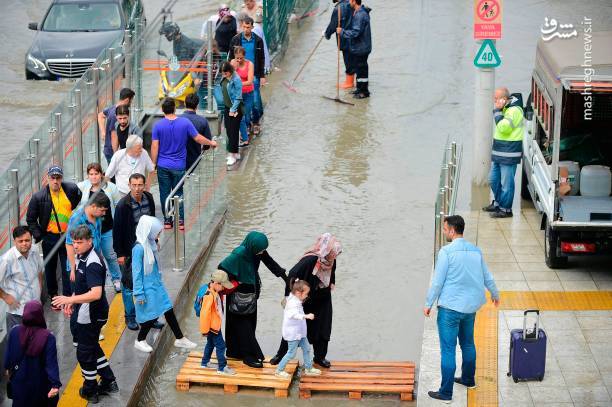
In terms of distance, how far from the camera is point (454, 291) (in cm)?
1147

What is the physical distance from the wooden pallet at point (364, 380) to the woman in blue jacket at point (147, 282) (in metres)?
1.60

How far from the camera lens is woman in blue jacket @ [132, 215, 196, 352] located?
12.5 m

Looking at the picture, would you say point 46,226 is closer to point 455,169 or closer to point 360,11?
point 455,169

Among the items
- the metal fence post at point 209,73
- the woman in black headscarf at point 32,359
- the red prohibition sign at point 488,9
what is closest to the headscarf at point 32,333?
the woman in black headscarf at point 32,359

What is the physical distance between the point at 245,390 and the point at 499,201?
553 centimetres

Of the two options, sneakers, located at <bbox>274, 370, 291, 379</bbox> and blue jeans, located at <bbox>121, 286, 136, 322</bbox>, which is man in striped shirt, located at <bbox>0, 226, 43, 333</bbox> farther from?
sneakers, located at <bbox>274, 370, 291, 379</bbox>

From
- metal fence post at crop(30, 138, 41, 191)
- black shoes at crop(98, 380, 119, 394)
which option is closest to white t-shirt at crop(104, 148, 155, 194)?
metal fence post at crop(30, 138, 41, 191)

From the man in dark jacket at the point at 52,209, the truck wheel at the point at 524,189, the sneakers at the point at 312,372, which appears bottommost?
the sneakers at the point at 312,372

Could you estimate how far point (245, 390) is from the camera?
12617 millimetres

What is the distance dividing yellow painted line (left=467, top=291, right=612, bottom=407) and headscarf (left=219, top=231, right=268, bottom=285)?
7.83 ft

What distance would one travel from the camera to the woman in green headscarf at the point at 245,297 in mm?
12680

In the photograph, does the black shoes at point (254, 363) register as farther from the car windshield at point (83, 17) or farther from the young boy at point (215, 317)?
the car windshield at point (83, 17)

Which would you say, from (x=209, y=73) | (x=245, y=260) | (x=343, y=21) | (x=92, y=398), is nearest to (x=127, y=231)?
(x=245, y=260)

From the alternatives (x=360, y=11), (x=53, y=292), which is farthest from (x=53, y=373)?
(x=360, y=11)
